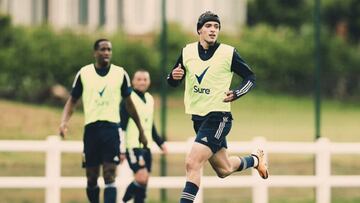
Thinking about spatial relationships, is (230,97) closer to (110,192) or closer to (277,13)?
(110,192)

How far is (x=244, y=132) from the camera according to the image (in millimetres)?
29641

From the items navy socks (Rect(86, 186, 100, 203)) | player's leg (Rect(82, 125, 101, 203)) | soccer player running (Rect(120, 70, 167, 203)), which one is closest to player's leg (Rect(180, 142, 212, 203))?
player's leg (Rect(82, 125, 101, 203))

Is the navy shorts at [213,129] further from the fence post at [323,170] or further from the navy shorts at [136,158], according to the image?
the fence post at [323,170]

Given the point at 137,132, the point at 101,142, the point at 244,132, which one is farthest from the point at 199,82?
the point at 244,132

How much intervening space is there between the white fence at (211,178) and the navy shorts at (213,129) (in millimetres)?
5433

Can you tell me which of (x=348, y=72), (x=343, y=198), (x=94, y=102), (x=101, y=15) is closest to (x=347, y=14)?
(x=101, y=15)

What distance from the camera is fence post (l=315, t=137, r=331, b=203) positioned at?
697 inches

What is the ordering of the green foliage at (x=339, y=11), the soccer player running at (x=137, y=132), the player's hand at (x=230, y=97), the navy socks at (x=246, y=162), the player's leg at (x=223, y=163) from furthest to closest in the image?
1. the green foliage at (x=339, y=11)
2. the soccer player running at (x=137, y=132)
3. the navy socks at (x=246, y=162)
4. the player's leg at (x=223, y=163)
5. the player's hand at (x=230, y=97)

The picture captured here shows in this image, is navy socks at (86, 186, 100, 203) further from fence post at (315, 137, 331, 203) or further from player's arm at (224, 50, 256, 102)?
fence post at (315, 137, 331, 203)

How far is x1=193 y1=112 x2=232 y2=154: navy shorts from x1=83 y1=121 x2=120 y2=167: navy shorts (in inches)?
75.2

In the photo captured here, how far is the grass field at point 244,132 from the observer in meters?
20.6

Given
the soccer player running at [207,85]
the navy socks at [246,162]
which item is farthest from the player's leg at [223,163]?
the soccer player running at [207,85]

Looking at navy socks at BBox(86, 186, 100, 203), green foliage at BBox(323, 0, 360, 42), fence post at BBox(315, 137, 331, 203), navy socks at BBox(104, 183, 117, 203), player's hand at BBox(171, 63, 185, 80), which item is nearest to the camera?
player's hand at BBox(171, 63, 185, 80)

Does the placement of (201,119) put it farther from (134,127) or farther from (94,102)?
(134,127)
